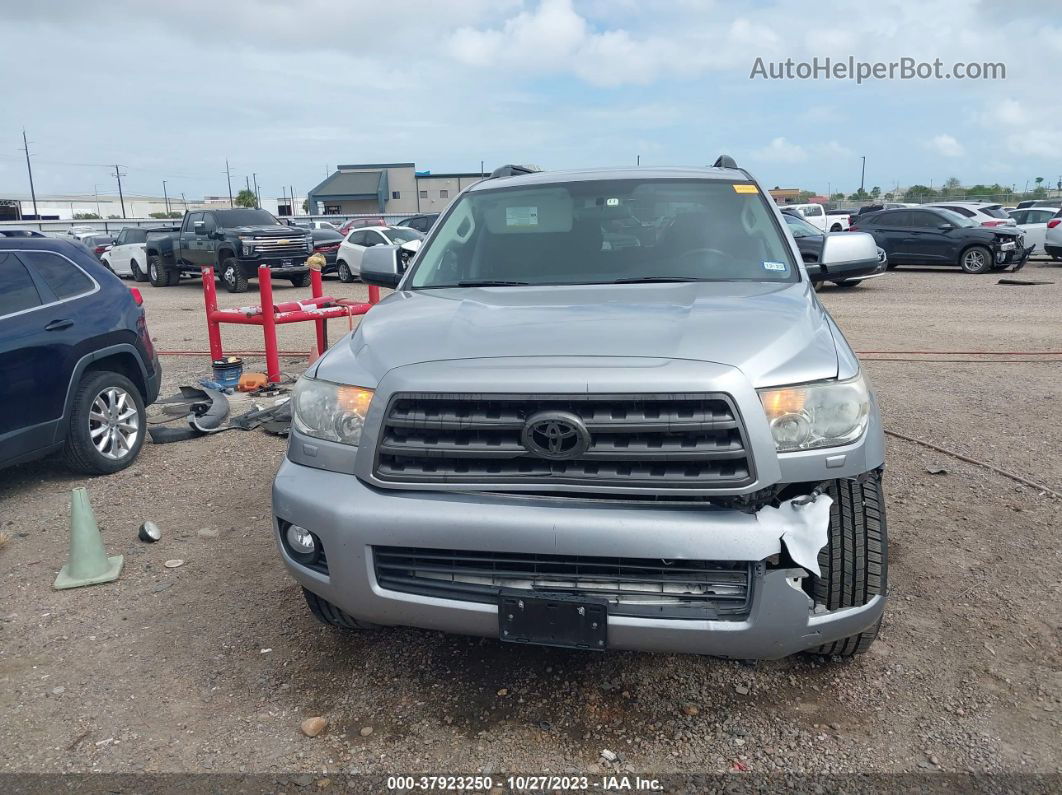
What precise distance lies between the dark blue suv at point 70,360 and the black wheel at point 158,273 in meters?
18.9

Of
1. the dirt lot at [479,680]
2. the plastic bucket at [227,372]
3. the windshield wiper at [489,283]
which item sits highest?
the windshield wiper at [489,283]

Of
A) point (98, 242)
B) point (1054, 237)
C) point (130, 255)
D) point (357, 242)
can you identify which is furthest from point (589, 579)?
point (98, 242)

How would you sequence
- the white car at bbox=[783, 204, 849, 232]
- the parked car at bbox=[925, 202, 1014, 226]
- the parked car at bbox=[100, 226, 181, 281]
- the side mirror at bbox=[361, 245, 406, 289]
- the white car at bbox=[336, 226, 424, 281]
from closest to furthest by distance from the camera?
the side mirror at bbox=[361, 245, 406, 289], the parked car at bbox=[925, 202, 1014, 226], the white car at bbox=[336, 226, 424, 281], the parked car at bbox=[100, 226, 181, 281], the white car at bbox=[783, 204, 849, 232]

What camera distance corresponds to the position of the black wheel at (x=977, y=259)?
1930cm

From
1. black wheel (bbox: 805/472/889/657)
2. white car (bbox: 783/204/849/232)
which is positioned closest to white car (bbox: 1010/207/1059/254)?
white car (bbox: 783/204/849/232)

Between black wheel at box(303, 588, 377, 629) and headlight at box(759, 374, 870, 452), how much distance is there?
1.62m

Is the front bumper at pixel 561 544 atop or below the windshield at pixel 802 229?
below

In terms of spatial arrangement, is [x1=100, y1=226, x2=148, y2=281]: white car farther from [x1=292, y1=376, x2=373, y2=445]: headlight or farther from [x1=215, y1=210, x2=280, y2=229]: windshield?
[x1=292, y1=376, x2=373, y2=445]: headlight

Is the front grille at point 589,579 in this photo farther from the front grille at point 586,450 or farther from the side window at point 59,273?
the side window at point 59,273

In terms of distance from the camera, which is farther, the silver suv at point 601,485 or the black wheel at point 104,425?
the black wheel at point 104,425

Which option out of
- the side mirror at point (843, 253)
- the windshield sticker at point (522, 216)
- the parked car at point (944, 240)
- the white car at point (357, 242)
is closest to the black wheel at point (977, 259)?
the parked car at point (944, 240)

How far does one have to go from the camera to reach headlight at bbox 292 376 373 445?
284 centimetres

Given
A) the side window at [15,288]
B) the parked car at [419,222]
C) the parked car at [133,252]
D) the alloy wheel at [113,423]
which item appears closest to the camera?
the side window at [15,288]

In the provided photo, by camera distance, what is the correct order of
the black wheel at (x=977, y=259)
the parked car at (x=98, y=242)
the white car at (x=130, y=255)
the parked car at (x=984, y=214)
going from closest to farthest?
1. the black wheel at (x=977, y=259)
2. the parked car at (x=984, y=214)
3. the white car at (x=130, y=255)
4. the parked car at (x=98, y=242)
